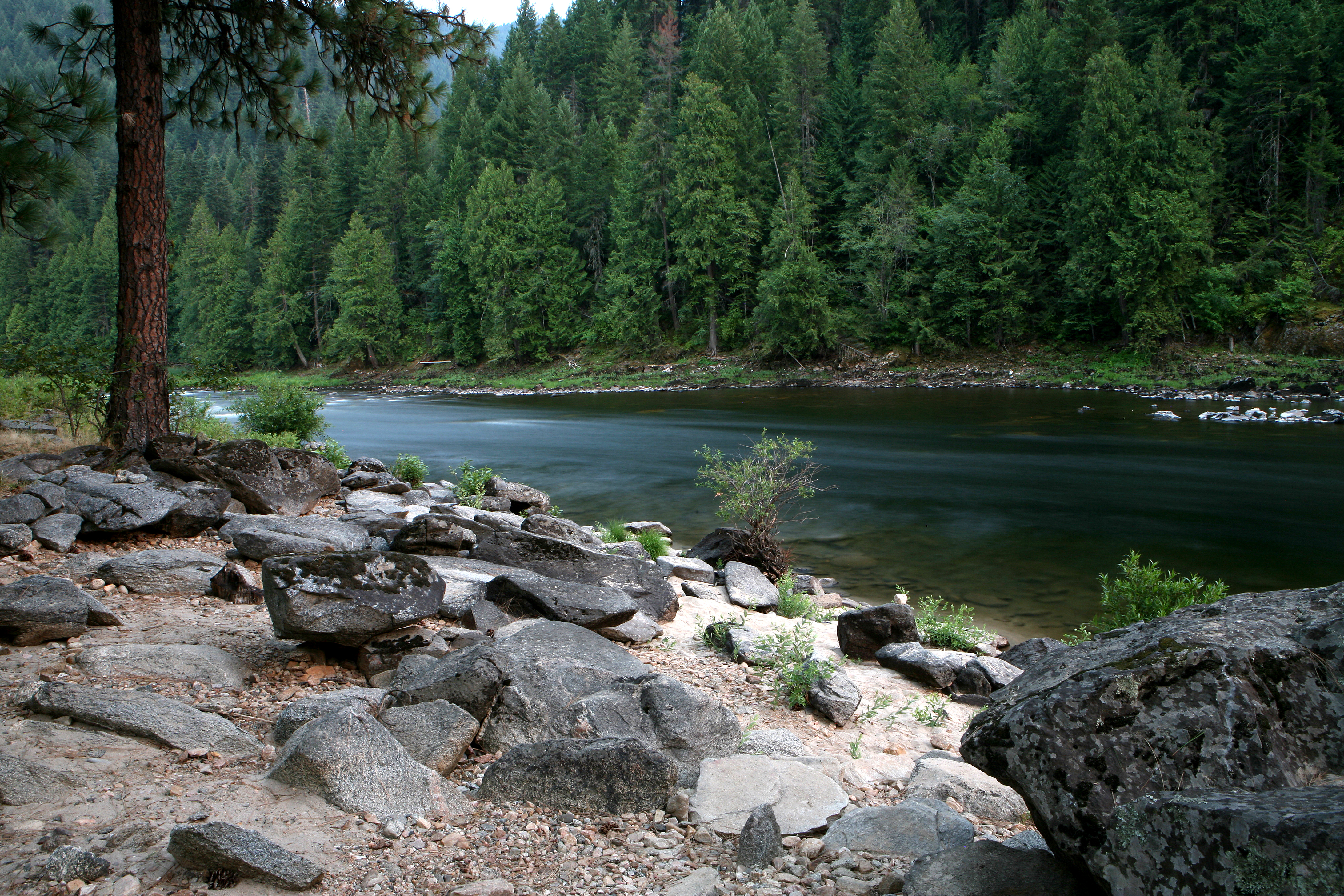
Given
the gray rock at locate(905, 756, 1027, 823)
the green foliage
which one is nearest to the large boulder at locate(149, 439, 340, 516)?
the gray rock at locate(905, 756, 1027, 823)

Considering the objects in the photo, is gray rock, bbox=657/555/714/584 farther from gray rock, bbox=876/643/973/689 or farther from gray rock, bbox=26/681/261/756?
gray rock, bbox=26/681/261/756

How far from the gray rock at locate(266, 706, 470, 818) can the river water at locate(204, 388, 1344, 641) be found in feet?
24.6

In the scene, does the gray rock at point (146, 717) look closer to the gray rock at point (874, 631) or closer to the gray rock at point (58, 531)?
the gray rock at point (58, 531)

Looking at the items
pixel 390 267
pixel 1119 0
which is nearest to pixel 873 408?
pixel 1119 0

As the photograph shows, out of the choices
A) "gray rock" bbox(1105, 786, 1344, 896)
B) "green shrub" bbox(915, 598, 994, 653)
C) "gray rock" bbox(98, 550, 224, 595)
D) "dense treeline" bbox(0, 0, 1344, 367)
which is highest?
"dense treeline" bbox(0, 0, 1344, 367)

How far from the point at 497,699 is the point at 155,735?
1602 mm

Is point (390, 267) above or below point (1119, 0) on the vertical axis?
below

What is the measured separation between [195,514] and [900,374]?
35981mm

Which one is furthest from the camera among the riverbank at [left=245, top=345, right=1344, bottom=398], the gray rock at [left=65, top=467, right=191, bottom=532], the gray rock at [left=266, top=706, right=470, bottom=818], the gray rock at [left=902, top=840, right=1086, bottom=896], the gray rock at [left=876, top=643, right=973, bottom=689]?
the riverbank at [left=245, top=345, right=1344, bottom=398]

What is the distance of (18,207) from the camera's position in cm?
812

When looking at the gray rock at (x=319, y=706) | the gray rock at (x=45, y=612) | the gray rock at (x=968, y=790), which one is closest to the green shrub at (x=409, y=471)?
the gray rock at (x=45, y=612)

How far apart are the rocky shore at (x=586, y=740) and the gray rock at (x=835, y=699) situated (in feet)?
0.12

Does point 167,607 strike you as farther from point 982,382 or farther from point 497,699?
point 982,382

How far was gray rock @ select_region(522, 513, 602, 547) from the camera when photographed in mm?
9562
